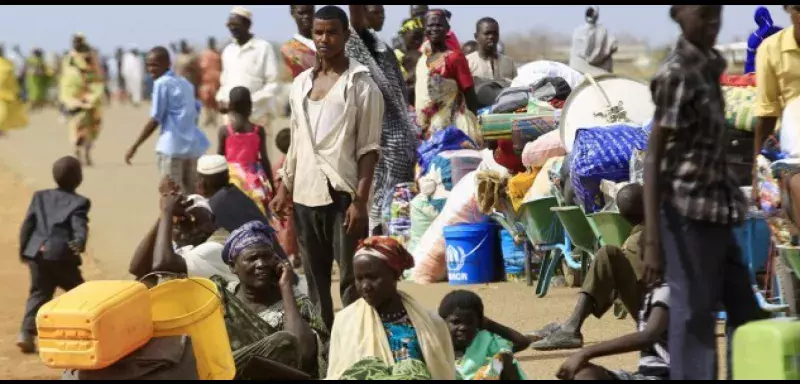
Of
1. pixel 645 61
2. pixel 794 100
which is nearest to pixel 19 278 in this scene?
pixel 794 100

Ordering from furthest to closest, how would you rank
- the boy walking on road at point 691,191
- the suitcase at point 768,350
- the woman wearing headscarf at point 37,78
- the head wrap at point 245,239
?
the woman wearing headscarf at point 37,78, the head wrap at point 245,239, the boy walking on road at point 691,191, the suitcase at point 768,350

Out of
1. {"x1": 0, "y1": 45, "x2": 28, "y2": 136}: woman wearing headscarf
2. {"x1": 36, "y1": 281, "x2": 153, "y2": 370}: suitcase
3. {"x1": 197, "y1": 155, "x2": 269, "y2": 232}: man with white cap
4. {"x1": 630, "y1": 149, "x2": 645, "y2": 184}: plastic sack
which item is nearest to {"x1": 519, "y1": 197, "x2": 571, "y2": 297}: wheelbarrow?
{"x1": 630, "y1": 149, "x2": 645, "y2": 184}: plastic sack

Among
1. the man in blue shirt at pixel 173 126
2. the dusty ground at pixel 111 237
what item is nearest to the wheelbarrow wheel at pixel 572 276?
the dusty ground at pixel 111 237

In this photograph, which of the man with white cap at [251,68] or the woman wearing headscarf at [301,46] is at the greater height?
the woman wearing headscarf at [301,46]

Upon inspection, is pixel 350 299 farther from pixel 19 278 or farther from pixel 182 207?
pixel 19 278

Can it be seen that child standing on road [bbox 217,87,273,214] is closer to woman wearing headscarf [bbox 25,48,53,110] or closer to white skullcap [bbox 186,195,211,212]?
white skullcap [bbox 186,195,211,212]

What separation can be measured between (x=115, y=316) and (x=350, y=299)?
1987 mm

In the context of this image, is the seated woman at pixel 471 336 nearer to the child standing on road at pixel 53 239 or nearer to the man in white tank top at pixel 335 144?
the man in white tank top at pixel 335 144

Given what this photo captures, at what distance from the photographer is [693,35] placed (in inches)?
211

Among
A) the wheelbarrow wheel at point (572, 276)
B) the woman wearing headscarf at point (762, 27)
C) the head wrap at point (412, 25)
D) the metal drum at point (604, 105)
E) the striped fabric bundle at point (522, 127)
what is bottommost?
the wheelbarrow wheel at point (572, 276)

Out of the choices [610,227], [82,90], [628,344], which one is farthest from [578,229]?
[82,90]

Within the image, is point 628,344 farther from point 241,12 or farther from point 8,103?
point 8,103

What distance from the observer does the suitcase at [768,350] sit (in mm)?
5109

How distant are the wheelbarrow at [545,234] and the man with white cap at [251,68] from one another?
14.7 ft
